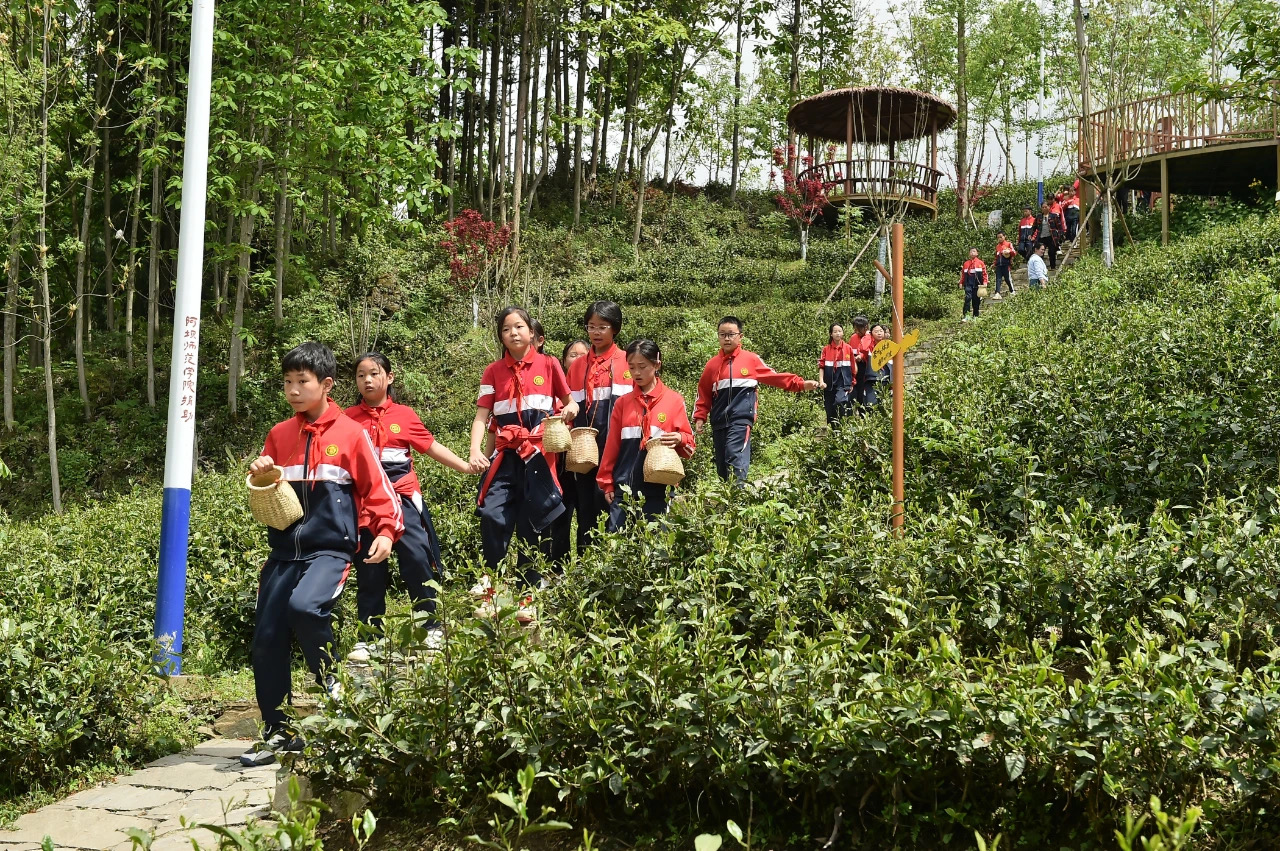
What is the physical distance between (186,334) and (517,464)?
7.10 feet

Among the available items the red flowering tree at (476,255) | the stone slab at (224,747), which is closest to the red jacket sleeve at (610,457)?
the stone slab at (224,747)

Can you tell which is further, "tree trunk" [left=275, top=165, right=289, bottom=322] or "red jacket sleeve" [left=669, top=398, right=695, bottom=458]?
"tree trunk" [left=275, top=165, right=289, bottom=322]

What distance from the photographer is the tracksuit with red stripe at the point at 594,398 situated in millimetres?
6750

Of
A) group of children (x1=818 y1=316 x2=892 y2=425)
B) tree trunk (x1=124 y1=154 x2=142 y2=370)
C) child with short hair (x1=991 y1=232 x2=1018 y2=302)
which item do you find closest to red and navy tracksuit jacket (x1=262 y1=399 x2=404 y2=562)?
group of children (x1=818 y1=316 x2=892 y2=425)

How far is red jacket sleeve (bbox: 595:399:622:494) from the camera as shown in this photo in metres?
6.61

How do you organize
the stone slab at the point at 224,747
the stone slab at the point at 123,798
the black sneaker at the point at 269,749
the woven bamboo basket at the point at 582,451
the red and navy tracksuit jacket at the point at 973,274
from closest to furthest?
1. the stone slab at the point at 123,798
2. the black sneaker at the point at 269,749
3. the stone slab at the point at 224,747
4. the woven bamboo basket at the point at 582,451
5. the red and navy tracksuit jacket at the point at 973,274

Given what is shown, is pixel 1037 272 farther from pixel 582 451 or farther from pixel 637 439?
pixel 582 451

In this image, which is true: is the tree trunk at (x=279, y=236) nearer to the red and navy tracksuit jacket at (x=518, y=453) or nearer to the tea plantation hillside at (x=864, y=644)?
the tea plantation hillside at (x=864, y=644)

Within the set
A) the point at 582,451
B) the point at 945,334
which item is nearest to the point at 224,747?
the point at 582,451

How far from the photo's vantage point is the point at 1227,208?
20297 millimetres

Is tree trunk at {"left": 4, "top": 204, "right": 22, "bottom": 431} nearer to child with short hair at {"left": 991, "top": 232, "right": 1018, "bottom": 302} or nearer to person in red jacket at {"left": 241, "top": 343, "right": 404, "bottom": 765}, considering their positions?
person in red jacket at {"left": 241, "top": 343, "right": 404, "bottom": 765}

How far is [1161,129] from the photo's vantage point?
20.3 meters

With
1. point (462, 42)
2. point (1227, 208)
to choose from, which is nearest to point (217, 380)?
point (462, 42)

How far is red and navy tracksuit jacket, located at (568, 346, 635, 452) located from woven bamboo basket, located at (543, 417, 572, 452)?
2.12ft
